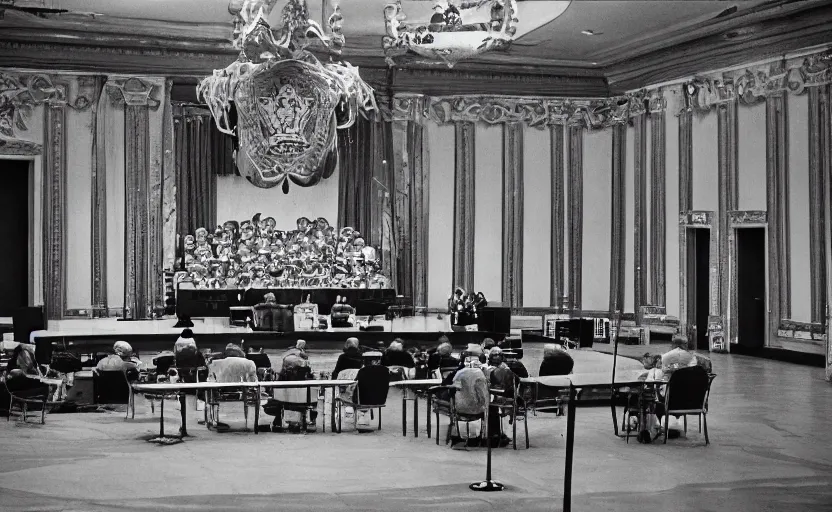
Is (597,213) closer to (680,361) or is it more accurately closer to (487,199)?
(487,199)

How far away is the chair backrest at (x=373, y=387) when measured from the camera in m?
11.7

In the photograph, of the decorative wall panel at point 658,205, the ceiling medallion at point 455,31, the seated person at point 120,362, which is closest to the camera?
the ceiling medallion at point 455,31

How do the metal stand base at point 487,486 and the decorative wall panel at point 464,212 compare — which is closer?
the metal stand base at point 487,486

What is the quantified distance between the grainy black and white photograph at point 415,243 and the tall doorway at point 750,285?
0.15 feet

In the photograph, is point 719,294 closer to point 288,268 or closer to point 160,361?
point 288,268

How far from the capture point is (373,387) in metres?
11.7

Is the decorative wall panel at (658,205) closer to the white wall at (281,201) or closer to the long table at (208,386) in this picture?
the white wall at (281,201)

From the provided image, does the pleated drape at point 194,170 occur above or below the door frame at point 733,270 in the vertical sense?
above

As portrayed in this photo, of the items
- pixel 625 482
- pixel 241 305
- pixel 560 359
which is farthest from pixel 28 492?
pixel 241 305

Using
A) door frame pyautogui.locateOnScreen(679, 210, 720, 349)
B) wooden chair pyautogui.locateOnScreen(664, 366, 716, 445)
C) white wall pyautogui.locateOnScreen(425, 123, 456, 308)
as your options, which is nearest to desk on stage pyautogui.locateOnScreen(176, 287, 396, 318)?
white wall pyautogui.locateOnScreen(425, 123, 456, 308)

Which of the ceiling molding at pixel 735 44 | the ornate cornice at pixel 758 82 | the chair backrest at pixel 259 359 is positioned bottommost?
the chair backrest at pixel 259 359

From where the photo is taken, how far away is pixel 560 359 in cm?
1259

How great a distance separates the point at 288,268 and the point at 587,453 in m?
11.9

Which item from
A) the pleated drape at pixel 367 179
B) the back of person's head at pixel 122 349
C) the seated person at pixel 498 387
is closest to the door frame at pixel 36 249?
the pleated drape at pixel 367 179
